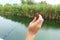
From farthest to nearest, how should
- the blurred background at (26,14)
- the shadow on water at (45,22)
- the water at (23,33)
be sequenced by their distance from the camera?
the shadow on water at (45,22), the blurred background at (26,14), the water at (23,33)

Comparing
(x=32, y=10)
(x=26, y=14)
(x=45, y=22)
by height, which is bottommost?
(x=45, y=22)

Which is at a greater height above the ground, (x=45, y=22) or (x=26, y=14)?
(x=26, y=14)

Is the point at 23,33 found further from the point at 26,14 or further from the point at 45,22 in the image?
the point at 26,14

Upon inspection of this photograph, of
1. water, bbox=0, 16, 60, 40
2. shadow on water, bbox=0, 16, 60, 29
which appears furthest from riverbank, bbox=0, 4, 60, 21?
water, bbox=0, 16, 60, 40

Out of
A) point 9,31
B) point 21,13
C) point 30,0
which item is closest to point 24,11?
point 21,13

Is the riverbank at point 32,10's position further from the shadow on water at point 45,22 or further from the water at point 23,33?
the water at point 23,33

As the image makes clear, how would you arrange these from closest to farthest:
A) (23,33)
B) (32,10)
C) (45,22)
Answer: (23,33) → (45,22) → (32,10)

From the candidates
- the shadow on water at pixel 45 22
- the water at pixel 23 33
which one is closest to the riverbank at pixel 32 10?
the shadow on water at pixel 45 22

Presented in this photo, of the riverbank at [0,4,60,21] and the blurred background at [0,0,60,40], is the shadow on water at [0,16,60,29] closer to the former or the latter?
the blurred background at [0,0,60,40]

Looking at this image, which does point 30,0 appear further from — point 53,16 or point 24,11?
point 53,16

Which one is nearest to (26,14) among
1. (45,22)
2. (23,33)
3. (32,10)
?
(32,10)

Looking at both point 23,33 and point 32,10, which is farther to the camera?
point 32,10
